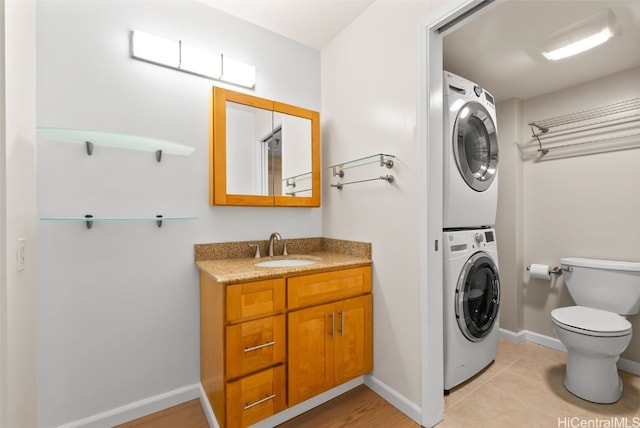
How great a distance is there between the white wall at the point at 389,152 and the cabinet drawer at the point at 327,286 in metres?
0.11

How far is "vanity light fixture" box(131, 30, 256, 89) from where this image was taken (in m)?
1.66

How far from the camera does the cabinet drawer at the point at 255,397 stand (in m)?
1.36

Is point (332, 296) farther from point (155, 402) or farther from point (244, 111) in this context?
point (244, 111)

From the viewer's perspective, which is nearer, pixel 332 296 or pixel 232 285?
pixel 232 285

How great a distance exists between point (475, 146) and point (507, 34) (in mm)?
712

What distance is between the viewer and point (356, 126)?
6.72ft

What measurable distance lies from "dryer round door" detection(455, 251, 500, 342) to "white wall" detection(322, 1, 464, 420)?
0.45 metres

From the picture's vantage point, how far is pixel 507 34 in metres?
1.83

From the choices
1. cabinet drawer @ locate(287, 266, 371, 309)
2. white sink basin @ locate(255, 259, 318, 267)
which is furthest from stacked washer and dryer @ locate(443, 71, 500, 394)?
white sink basin @ locate(255, 259, 318, 267)

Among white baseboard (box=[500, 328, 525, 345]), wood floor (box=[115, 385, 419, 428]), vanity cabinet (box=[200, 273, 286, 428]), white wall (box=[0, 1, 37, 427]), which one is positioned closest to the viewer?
white wall (box=[0, 1, 37, 427])

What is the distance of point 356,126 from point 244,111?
79 cm

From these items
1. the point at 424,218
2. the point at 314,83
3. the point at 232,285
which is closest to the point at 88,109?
the point at 232,285

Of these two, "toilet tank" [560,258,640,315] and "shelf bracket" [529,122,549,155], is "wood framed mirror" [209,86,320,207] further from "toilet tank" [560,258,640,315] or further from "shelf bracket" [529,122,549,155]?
"toilet tank" [560,258,640,315]

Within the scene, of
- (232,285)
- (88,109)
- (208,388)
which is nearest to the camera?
(232,285)
